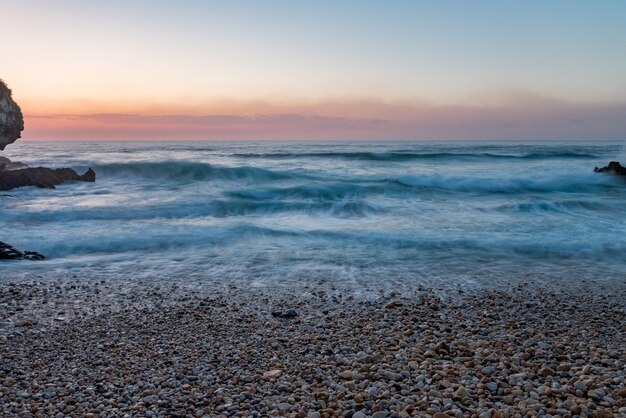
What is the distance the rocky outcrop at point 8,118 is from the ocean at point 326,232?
351 centimetres

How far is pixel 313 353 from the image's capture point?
186 inches

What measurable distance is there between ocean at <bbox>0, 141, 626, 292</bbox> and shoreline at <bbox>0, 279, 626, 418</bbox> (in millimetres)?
1130

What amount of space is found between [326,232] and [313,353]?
7531 mm

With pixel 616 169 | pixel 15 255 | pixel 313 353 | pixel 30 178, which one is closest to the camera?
pixel 313 353

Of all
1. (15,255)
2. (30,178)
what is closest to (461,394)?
(15,255)

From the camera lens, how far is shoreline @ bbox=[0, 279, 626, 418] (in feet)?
12.1

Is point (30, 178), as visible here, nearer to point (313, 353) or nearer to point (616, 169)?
point (313, 353)

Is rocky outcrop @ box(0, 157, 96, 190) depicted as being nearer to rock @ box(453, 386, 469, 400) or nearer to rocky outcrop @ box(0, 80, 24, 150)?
A: rocky outcrop @ box(0, 80, 24, 150)

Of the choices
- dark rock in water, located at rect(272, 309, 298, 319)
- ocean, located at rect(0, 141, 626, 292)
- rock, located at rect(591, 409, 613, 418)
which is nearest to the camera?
rock, located at rect(591, 409, 613, 418)

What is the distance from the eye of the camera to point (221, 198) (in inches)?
734

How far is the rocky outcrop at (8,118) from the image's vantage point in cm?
2111

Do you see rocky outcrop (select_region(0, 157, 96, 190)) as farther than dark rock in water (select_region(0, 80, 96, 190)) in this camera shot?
No

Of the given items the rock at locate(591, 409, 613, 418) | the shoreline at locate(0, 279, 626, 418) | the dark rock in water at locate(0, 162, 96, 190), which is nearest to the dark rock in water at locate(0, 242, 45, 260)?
the shoreline at locate(0, 279, 626, 418)

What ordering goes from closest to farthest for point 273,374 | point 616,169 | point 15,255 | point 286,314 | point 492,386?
point 492,386 → point 273,374 → point 286,314 → point 15,255 → point 616,169
